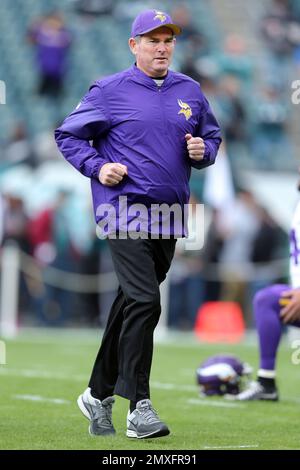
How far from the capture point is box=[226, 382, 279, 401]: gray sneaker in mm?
9086

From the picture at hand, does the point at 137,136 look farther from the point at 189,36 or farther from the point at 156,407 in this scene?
the point at 189,36

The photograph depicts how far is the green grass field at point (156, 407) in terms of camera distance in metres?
6.41

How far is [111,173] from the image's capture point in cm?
644

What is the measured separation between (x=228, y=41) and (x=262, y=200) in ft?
14.4

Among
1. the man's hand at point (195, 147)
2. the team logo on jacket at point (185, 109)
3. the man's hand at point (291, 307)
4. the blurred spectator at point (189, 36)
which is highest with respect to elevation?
the blurred spectator at point (189, 36)

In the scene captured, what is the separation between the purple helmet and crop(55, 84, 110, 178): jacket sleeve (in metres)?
3.17

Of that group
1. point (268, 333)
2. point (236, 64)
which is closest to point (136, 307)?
point (268, 333)

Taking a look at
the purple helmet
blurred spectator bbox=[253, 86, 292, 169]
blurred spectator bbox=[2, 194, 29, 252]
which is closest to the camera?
the purple helmet

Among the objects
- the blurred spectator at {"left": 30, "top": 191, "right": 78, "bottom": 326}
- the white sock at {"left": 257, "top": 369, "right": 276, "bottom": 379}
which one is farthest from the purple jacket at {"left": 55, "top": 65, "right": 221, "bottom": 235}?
the blurred spectator at {"left": 30, "top": 191, "right": 78, "bottom": 326}

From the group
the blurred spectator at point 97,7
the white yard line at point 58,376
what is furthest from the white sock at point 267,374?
the blurred spectator at point 97,7

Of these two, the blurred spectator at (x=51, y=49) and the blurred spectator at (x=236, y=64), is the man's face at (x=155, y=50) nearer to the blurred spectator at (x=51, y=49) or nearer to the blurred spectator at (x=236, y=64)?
the blurred spectator at (x=51, y=49)

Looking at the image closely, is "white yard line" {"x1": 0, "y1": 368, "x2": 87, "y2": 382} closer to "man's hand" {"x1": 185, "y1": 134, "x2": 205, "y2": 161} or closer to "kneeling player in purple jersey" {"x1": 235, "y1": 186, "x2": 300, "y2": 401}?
"kneeling player in purple jersey" {"x1": 235, "y1": 186, "x2": 300, "y2": 401}

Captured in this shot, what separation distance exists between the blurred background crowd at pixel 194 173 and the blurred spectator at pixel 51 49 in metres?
0.02
